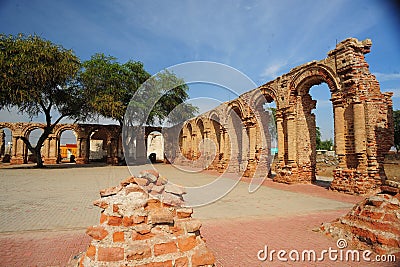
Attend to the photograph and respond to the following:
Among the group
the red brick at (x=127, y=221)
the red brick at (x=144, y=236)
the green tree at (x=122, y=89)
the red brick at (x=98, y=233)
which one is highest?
the green tree at (x=122, y=89)

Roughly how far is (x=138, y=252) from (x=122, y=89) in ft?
77.3

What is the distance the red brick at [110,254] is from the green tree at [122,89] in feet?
53.3

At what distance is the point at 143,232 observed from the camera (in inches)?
107

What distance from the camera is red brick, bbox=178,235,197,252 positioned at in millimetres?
2836

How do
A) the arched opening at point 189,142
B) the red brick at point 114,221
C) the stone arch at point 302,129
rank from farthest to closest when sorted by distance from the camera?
the arched opening at point 189,142 → the stone arch at point 302,129 → the red brick at point 114,221

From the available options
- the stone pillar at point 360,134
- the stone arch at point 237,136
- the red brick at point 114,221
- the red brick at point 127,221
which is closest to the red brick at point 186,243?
the red brick at point 127,221

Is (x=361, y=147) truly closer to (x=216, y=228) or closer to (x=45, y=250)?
(x=216, y=228)

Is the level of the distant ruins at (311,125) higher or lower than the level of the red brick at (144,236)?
higher

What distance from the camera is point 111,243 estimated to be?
264 centimetres

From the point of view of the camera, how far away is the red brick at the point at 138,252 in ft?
8.59

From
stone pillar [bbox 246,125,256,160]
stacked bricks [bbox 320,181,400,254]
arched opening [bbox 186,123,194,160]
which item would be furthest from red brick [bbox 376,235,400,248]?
arched opening [bbox 186,123,194,160]

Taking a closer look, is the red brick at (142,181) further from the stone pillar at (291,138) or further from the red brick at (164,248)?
the stone pillar at (291,138)

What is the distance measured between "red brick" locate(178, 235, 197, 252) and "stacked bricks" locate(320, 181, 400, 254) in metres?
2.80

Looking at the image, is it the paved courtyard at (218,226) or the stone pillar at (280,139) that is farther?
the stone pillar at (280,139)
